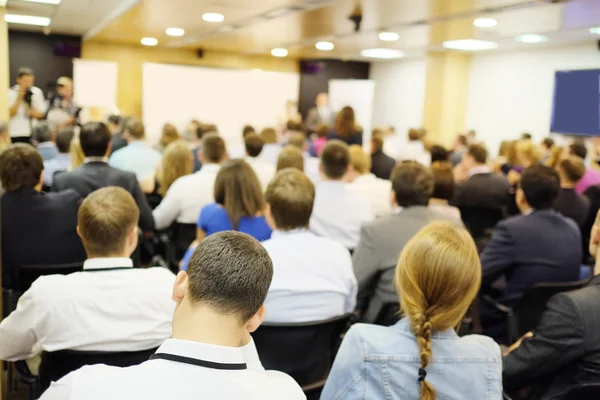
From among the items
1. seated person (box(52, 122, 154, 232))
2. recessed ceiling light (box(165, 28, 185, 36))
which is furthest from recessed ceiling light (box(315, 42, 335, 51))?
seated person (box(52, 122, 154, 232))

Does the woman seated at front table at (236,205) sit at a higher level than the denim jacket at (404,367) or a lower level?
higher

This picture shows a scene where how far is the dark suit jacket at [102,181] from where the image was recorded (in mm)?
3580

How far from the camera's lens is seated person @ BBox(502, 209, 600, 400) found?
70.3 inches

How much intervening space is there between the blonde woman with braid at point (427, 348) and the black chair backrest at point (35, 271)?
4.78ft

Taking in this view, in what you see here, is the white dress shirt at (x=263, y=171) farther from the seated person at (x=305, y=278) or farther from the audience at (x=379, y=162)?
the seated person at (x=305, y=278)

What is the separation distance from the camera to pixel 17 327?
1.78 meters

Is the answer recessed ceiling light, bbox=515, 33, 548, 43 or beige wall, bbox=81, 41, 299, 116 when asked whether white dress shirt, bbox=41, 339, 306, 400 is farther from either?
beige wall, bbox=81, 41, 299, 116

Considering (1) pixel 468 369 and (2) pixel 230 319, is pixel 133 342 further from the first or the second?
(1) pixel 468 369

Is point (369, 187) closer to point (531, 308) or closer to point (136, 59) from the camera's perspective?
point (531, 308)

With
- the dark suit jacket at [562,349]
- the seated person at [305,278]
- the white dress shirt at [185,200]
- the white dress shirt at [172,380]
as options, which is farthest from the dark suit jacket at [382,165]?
the white dress shirt at [172,380]

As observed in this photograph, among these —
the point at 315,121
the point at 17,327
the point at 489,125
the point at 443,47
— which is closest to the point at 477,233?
the point at 17,327

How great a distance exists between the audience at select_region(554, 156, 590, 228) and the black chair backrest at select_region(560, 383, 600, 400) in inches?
120

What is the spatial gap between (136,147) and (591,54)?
763cm

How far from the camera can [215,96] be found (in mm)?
13367
